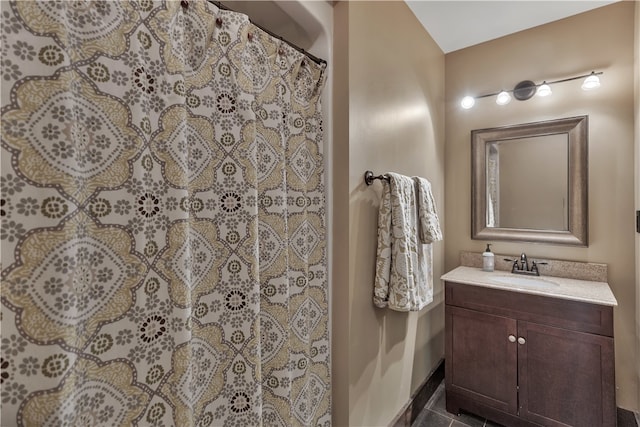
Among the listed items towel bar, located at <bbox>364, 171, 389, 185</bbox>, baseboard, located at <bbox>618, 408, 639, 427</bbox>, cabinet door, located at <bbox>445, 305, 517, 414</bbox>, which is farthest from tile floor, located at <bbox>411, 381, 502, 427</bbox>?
towel bar, located at <bbox>364, 171, 389, 185</bbox>

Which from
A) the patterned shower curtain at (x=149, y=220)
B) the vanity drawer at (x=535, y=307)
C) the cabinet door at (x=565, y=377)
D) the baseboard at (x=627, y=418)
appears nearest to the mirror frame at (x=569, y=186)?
the vanity drawer at (x=535, y=307)

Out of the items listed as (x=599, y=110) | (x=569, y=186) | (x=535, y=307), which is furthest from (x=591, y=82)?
(x=535, y=307)

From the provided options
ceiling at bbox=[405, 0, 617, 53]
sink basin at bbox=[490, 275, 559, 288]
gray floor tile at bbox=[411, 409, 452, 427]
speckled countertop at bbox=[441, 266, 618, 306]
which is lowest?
gray floor tile at bbox=[411, 409, 452, 427]

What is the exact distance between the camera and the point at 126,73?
2.25ft

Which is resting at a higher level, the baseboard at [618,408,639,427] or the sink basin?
the sink basin

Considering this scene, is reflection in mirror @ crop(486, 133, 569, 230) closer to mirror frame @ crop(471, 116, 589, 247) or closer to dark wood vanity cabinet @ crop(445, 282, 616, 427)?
mirror frame @ crop(471, 116, 589, 247)

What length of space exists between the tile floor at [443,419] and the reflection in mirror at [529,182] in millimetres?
1285

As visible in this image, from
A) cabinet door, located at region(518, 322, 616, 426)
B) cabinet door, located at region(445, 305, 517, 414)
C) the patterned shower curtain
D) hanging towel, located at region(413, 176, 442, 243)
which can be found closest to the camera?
the patterned shower curtain

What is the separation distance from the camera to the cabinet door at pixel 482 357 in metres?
1.64

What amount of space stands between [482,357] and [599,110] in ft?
5.57

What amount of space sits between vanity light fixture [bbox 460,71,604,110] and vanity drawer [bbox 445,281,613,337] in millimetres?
1321

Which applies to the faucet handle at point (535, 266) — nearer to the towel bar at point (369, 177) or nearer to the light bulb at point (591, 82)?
the light bulb at point (591, 82)

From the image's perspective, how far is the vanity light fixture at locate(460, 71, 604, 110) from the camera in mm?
1767

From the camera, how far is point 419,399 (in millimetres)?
1852
